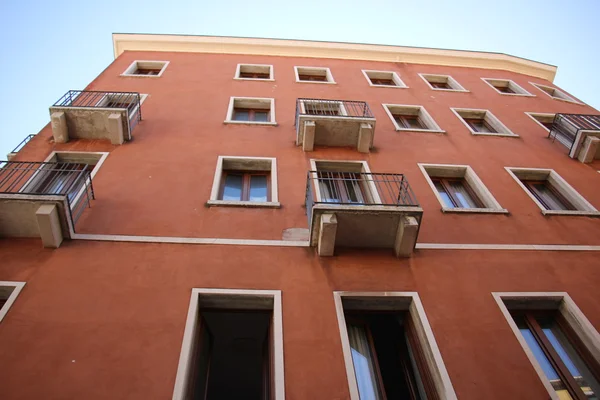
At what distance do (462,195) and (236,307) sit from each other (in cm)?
723

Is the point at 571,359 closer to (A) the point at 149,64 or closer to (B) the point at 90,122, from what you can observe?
(B) the point at 90,122

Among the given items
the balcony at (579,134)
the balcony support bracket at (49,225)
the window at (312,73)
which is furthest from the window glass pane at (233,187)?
the balcony at (579,134)

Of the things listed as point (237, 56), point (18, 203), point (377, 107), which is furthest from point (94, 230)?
point (237, 56)

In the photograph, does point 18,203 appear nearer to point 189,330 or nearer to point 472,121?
point 189,330

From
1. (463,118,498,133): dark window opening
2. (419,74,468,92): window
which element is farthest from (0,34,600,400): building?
(419,74,468,92): window

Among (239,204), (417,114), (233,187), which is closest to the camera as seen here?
(239,204)

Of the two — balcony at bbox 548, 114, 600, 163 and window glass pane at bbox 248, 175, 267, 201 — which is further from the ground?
balcony at bbox 548, 114, 600, 163

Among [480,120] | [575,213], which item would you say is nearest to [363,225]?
[575,213]

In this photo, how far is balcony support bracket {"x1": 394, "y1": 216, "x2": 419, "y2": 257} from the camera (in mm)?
7996

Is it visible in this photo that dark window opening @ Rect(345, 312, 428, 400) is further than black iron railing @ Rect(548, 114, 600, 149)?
No

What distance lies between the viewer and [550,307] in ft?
25.8

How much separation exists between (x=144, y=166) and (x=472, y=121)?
39.9 ft

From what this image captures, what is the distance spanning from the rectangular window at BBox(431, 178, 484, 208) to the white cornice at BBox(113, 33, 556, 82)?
34.0ft

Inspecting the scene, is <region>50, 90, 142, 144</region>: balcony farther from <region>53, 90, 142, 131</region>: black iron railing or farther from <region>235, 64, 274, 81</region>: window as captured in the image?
<region>235, 64, 274, 81</region>: window
